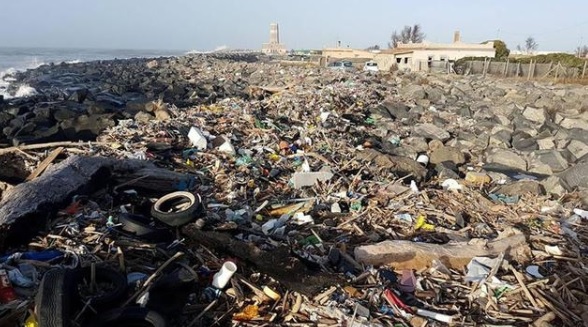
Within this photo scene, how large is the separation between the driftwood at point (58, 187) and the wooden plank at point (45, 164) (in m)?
0.39

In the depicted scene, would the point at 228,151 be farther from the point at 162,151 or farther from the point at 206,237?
the point at 206,237

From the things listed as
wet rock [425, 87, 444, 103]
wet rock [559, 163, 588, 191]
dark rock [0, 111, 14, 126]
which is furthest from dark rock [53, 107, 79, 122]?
wet rock [425, 87, 444, 103]

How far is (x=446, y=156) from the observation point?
10.1 metres

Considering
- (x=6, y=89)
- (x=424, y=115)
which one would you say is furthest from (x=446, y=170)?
(x=6, y=89)

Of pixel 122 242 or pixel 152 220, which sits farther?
pixel 152 220

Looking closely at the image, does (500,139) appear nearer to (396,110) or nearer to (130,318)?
(396,110)

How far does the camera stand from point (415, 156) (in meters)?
10.3

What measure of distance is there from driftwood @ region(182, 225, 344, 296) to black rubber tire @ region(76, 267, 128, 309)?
0.97 m

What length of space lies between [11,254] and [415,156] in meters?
A: 8.35

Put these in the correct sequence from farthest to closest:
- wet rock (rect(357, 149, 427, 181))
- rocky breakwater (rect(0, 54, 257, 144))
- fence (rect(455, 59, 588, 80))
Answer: fence (rect(455, 59, 588, 80)) < rocky breakwater (rect(0, 54, 257, 144)) < wet rock (rect(357, 149, 427, 181))

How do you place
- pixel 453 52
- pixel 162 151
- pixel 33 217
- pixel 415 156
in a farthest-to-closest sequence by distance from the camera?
pixel 453 52, pixel 415 156, pixel 162 151, pixel 33 217

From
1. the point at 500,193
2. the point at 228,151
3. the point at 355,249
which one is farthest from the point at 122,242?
the point at 500,193

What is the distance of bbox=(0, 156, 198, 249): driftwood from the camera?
4160 millimetres

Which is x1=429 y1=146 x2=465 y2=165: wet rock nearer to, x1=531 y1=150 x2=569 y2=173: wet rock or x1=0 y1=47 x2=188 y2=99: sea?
x1=531 y1=150 x2=569 y2=173: wet rock
